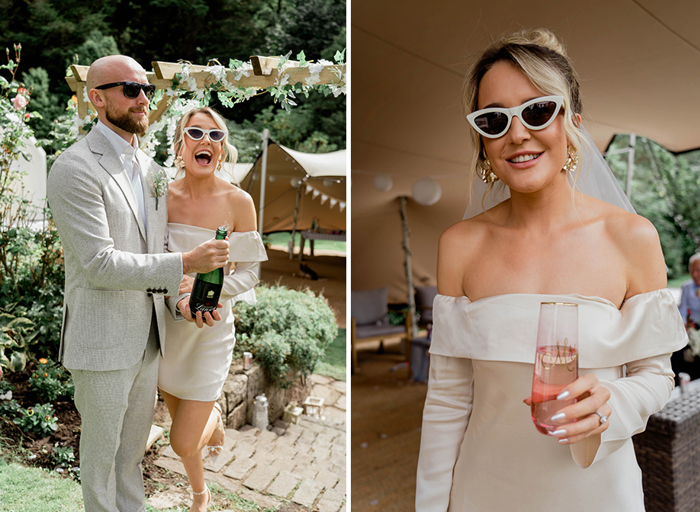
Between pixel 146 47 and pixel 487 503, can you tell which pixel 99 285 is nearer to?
pixel 487 503

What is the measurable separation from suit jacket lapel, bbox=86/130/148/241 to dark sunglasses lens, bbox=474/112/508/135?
1.37 m

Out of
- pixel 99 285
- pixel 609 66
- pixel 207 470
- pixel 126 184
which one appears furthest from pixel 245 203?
pixel 609 66

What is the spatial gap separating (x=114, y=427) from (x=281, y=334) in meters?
2.99

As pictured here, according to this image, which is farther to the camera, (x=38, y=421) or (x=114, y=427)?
(x=38, y=421)

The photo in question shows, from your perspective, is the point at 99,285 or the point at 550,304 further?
the point at 99,285

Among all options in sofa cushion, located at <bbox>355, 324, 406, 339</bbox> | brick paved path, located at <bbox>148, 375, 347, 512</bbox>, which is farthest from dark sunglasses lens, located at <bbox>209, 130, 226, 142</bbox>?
sofa cushion, located at <bbox>355, 324, 406, 339</bbox>

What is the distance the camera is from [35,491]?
293 cm

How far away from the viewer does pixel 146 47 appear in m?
16.3

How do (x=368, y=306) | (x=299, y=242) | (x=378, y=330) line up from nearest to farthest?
1. (x=378, y=330)
2. (x=368, y=306)
3. (x=299, y=242)

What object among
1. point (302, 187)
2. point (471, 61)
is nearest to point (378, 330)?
point (302, 187)

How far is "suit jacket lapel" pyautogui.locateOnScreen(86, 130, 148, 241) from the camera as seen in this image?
1986 millimetres

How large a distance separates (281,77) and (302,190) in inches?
295

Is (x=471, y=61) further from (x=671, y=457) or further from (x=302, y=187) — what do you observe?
(x=302, y=187)

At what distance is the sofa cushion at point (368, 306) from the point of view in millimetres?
8198
